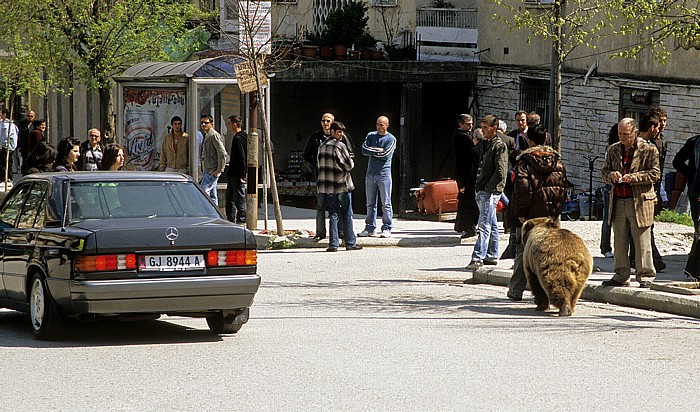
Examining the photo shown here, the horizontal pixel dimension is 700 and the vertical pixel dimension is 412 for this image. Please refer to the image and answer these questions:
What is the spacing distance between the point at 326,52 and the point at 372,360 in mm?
22213

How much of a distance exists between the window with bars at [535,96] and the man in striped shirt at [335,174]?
11.8 meters

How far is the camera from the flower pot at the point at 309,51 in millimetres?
30391

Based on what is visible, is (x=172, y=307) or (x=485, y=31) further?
(x=485, y=31)

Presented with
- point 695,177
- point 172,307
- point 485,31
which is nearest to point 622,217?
point 695,177

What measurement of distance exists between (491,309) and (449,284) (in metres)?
2.23

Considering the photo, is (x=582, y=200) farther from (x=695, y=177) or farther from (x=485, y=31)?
(x=695, y=177)

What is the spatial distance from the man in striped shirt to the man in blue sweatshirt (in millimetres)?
1239

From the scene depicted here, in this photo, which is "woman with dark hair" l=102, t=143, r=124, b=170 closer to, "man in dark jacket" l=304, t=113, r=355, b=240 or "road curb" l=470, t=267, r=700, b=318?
"man in dark jacket" l=304, t=113, r=355, b=240

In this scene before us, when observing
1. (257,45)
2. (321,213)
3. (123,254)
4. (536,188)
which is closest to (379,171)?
(321,213)

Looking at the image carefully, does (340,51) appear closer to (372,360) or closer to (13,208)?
(13,208)

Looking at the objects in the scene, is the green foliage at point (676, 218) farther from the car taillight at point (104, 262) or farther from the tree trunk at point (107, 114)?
the tree trunk at point (107, 114)

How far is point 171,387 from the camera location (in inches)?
311

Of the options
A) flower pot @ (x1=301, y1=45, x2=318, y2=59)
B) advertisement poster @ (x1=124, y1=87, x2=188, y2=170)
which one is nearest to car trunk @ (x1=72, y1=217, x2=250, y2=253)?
advertisement poster @ (x1=124, y1=87, x2=188, y2=170)

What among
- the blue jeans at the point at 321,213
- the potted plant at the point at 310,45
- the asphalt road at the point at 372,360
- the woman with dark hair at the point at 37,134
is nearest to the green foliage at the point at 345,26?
the potted plant at the point at 310,45
